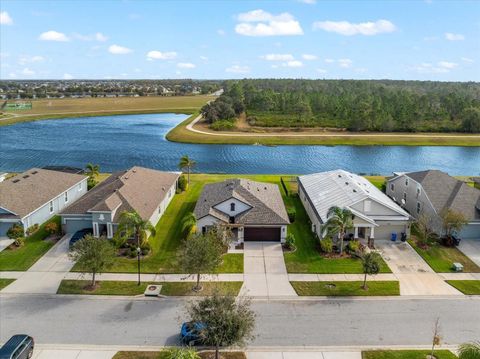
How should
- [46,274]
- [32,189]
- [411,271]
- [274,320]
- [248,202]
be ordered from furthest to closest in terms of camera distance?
[32,189] < [248,202] < [411,271] < [46,274] < [274,320]

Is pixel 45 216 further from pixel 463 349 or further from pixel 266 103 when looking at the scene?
pixel 266 103

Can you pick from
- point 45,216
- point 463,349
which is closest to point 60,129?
point 45,216

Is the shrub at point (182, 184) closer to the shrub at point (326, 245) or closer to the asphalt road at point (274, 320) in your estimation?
the shrub at point (326, 245)

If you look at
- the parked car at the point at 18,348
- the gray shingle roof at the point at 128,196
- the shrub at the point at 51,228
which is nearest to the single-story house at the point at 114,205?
the gray shingle roof at the point at 128,196

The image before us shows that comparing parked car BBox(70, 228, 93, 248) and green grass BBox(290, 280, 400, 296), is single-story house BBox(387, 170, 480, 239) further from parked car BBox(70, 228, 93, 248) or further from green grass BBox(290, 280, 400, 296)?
parked car BBox(70, 228, 93, 248)

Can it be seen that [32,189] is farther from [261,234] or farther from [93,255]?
[261,234]

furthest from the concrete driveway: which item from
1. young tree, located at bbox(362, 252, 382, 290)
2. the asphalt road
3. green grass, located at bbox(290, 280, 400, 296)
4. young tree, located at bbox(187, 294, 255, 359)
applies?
young tree, located at bbox(187, 294, 255, 359)

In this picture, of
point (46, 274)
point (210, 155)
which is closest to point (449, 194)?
point (46, 274)
